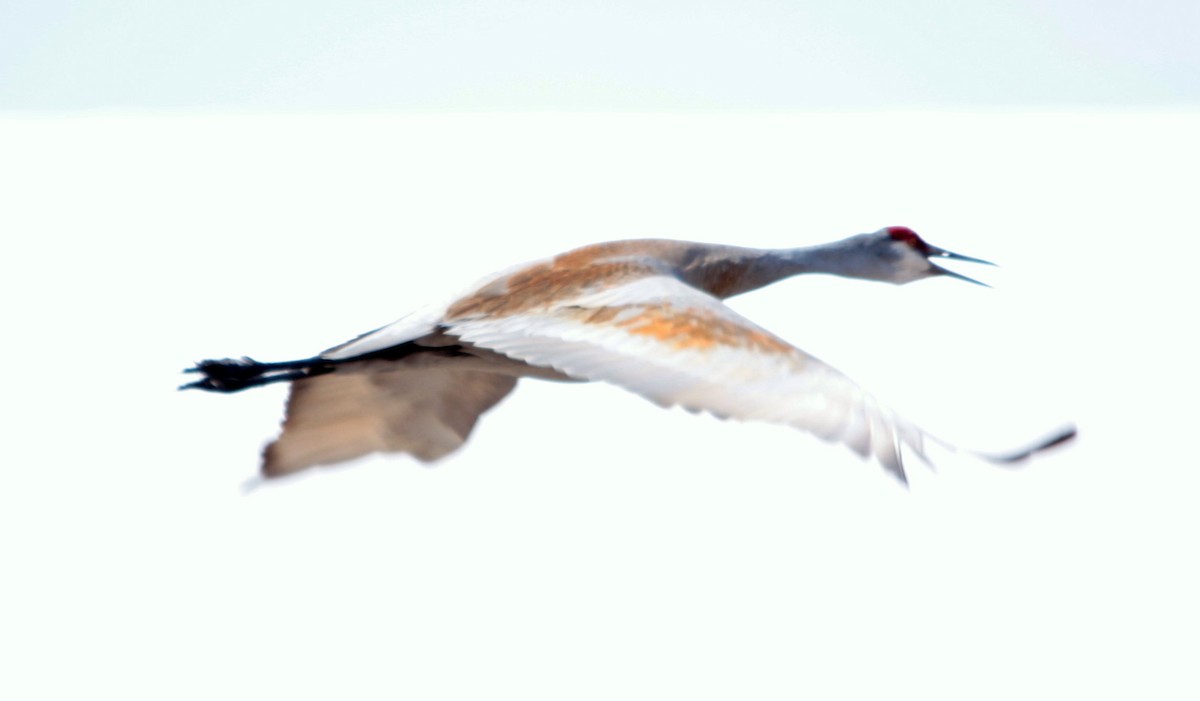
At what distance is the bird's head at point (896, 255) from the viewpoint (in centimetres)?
480

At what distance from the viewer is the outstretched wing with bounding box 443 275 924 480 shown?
2.91 metres

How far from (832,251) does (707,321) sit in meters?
1.47

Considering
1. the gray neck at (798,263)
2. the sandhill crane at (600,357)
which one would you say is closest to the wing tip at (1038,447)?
the sandhill crane at (600,357)

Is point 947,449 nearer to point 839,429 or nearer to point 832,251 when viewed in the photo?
point 839,429

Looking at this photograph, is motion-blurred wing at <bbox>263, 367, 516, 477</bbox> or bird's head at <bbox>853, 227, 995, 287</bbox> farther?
bird's head at <bbox>853, 227, 995, 287</bbox>

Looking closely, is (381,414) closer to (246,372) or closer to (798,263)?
(246,372)

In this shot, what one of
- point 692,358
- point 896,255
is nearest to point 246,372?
point 692,358

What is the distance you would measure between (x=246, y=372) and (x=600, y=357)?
46.7 inches

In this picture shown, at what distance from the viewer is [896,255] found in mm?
4816

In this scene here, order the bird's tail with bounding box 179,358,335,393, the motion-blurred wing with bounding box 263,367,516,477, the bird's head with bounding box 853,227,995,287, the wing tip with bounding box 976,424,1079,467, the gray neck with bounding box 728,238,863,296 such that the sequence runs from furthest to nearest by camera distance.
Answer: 1. the bird's head with bounding box 853,227,995,287
2. the motion-blurred wing with bounding box 263,367,516,477
3. the gray neck with bounding box 728,238,863,296
4. the bird's tail with bounding box 179,358,335,393
5. the wing tip with bounding box 976,424,1079,467

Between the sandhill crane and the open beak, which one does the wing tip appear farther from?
the open beak

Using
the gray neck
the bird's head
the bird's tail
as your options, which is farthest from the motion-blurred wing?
the bird's head

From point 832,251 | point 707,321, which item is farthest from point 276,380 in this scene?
point 832,251

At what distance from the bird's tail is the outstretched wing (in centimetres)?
51
